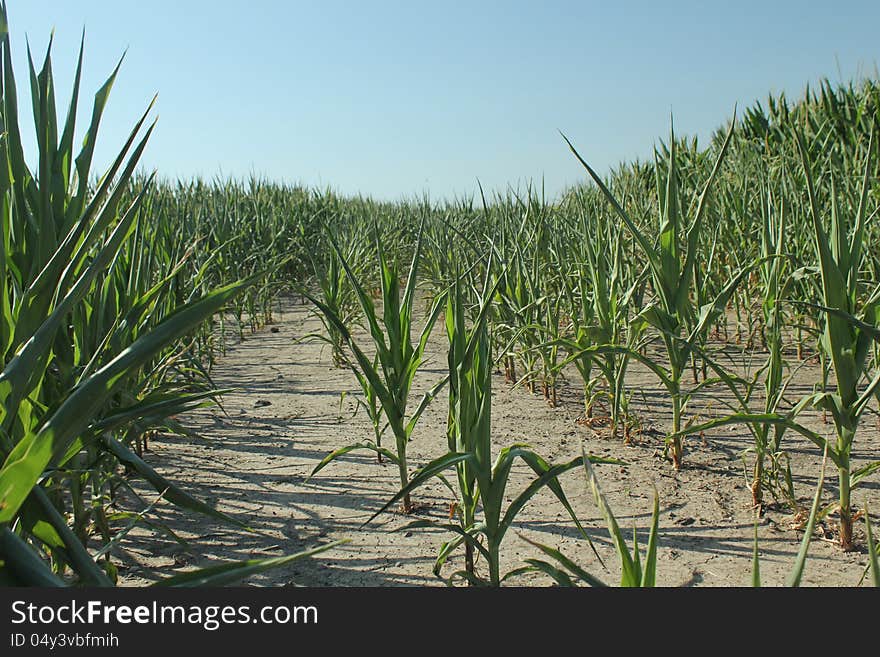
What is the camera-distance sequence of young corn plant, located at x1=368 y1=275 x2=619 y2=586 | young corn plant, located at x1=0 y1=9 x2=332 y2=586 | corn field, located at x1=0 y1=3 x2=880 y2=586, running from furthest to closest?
young corn plant, located at x1=368 y1=275 x2=619 y2=586 → corn field, located at x1=0 y1=3 x2=880 y2=586 → young corn plant, located at x1=0 y1=9 x2=332 y2=586

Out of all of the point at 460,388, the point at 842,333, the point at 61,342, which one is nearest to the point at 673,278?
the point at 842,333

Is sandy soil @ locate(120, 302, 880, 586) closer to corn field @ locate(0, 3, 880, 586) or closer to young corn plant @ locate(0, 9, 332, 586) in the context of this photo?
corn field @ locate(0, 3, 880, 586)

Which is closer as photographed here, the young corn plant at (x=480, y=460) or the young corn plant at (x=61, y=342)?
the young corn plant at (x=61, y=342)

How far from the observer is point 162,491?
1058 mm

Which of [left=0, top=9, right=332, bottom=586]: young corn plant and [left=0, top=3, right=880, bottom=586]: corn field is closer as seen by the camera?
[left=0, top=9, right=332, bottom=586]: young corn plant

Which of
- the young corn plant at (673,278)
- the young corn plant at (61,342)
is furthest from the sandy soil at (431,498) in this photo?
the young corn plant at (61,342)

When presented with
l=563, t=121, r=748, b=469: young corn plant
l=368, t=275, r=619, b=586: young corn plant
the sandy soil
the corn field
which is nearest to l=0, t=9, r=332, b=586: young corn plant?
the corn field

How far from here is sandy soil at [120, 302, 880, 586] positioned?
67.7 inches

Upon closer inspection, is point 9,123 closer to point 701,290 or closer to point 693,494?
point 693,494

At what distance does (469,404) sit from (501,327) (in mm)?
1608

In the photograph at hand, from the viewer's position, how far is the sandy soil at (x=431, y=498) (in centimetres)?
172

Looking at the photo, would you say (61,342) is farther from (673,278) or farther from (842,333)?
(842,333)

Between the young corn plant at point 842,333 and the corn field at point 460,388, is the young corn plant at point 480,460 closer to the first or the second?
the corn field at point 460,388

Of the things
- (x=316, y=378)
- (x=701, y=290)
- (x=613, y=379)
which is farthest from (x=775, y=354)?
(x=316, y=378)
